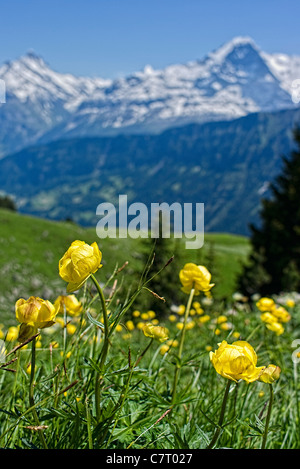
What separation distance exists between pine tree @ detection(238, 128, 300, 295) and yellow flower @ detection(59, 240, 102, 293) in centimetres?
1708

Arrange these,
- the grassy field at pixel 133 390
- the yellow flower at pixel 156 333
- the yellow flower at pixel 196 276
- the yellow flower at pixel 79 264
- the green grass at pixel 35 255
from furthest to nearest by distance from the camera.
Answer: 1. the green grass at pixel 35 255
2. the yellow flower at pixel 196 276
3. the yellow flower at pixel 156 333
4. the grassy field at pixel 133 390
5. the yellow flower at pixel 79 264

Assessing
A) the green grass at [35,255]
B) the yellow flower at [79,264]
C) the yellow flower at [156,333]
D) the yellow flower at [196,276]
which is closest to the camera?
the yellow flower at [79,264]

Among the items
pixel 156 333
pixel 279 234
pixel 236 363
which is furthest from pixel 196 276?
pixel 279 234

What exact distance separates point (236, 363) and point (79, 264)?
58 cm

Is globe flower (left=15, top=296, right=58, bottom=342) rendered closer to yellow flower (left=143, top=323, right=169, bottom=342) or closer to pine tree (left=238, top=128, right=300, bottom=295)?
yellow flower (left=143, top=323, right=169, bottom=342)

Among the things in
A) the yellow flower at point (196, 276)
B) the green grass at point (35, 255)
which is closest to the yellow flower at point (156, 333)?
the yellow flower at point (196, 276)

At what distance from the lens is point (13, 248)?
33812 millimetres

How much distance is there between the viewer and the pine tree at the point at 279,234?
62.5ft

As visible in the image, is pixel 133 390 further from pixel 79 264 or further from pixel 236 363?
pixel 79 264

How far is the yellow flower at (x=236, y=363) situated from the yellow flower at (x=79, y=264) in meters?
0.49

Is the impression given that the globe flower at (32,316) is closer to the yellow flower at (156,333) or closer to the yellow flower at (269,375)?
the yellow flower at (156,333)
